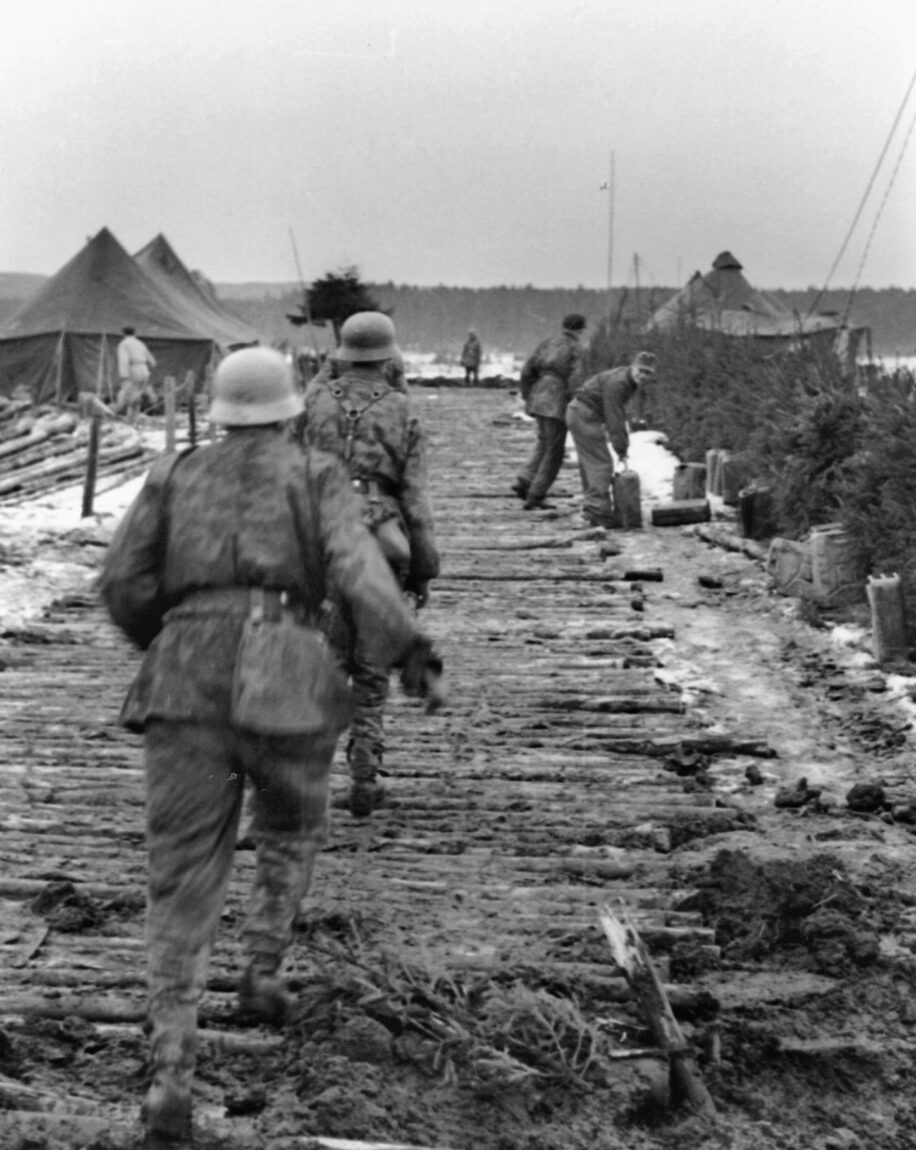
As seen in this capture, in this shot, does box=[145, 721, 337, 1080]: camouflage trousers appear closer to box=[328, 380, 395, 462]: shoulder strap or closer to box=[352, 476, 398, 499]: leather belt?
box=[352, 476, 398, 499]: leather belt

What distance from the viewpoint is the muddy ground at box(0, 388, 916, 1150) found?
12.8ft

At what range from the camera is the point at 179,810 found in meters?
3.92

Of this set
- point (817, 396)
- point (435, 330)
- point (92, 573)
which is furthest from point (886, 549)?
point (435, 330)

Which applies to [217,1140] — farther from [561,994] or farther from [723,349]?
[723,349]

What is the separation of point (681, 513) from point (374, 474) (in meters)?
9.87

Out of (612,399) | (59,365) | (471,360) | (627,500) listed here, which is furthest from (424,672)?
(471,360)

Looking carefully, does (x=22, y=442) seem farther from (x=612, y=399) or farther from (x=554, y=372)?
(x=612, y=399)

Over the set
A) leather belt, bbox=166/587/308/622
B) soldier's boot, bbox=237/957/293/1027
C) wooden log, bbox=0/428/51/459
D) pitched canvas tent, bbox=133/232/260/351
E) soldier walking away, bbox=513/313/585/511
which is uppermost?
pitched canvas tent, bbox=133/232/260/351

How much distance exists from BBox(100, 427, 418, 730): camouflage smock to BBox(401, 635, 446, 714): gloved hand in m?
0.04

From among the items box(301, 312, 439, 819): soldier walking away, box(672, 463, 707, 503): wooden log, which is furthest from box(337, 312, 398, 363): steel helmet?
box(672, 463, 707, 503): wooden log

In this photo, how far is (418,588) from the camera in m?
6.78

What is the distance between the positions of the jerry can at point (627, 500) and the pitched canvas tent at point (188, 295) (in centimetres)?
2134

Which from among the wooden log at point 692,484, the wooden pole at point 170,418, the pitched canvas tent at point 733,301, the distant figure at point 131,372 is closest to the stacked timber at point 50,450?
the distant figure at point 131,372

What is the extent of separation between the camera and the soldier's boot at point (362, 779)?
21.5 ft
